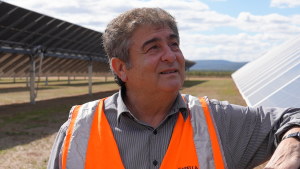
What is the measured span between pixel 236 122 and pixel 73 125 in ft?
2.99

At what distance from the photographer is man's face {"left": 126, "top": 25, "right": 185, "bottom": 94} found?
2.03 m

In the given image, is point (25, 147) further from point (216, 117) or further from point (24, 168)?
point (216, 117)

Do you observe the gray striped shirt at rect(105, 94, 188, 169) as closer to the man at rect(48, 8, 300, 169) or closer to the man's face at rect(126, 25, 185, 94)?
the man at rect(48, 8, 300, 169)

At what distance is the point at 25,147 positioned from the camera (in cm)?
893

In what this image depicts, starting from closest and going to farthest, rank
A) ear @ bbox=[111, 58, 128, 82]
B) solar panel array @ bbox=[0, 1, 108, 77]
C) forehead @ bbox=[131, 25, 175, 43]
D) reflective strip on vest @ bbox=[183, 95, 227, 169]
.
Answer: reflective strip on vest @ bbox=[183, 95, 227, 169] < forehead @ bbox=[131, 25, 175, 43] < ear @ bbox=[111, 58, 128, 82] < solar panel array @ bbox=[0, 1, 108, 77]

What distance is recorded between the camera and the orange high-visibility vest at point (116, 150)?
6.46 ft

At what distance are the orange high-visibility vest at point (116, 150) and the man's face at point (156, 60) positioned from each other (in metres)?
0.26

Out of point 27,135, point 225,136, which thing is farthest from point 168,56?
point 27,135

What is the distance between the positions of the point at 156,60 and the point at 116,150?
53 cm

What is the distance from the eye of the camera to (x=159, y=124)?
215 centimetres

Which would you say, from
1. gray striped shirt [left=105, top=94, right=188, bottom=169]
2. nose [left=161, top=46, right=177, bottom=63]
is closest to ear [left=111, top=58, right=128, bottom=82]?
gray striped shirt [left=105, top=94, right=188, bottom=169]

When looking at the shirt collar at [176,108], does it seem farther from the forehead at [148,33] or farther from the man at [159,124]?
the forehead at [148,33]

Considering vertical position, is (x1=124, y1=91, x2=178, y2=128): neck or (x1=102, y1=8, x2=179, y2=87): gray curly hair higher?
(x1=102, y1=8, x2=179, y2=87): gray curly hair

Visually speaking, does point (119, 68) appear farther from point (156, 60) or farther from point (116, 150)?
point (116, 150)
